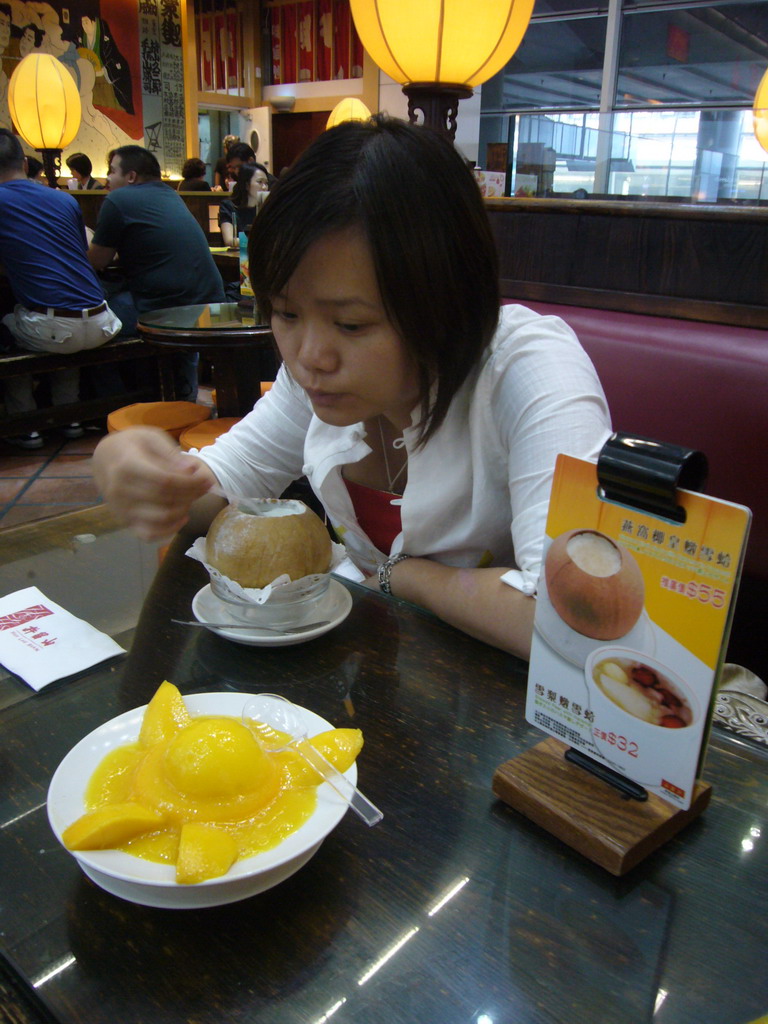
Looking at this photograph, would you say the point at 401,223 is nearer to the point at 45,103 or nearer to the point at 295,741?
the point at 295,741

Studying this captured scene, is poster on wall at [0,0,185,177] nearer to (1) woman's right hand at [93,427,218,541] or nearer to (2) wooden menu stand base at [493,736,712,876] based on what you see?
(1) woman's right hand at [93,427,218,541]

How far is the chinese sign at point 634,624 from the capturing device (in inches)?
23.1

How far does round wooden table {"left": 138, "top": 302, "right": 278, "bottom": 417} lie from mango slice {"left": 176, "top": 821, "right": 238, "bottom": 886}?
2.64m

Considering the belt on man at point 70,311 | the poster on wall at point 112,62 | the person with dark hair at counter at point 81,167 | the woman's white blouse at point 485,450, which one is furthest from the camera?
the poster on wall at point 112,62

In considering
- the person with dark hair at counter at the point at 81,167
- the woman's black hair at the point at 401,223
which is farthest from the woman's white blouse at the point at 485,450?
the person with dark hair at counter at the point at 81,167

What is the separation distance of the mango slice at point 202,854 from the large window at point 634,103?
2513 mm

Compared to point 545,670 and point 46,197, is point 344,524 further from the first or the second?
point 46,197

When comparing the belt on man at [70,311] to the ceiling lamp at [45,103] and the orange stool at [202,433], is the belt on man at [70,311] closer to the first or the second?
the orange stool at [202,433]

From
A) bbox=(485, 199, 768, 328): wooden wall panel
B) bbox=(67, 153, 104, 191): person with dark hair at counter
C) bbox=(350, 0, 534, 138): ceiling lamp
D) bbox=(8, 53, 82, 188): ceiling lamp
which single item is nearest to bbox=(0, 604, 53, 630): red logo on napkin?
bbox=(485, 199, 768, 328): wooden wall panel

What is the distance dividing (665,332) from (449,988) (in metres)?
1.48

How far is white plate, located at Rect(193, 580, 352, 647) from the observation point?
3.19ft

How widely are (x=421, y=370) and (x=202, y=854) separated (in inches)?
28.4

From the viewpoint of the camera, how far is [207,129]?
1145 cm

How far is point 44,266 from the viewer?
4.23 m
